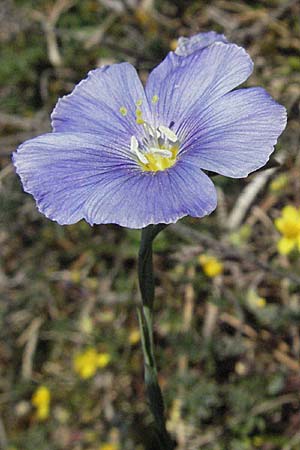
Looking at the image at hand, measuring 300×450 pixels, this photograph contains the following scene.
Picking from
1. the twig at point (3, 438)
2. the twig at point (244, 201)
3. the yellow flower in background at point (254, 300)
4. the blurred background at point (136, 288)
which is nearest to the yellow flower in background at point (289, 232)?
the blurred background at point (136, 288)

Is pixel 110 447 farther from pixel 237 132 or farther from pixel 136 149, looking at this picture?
pixel 237 132

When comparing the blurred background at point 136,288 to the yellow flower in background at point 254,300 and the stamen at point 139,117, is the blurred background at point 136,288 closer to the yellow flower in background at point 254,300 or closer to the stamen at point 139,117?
the yellow flower in background at point 254,300

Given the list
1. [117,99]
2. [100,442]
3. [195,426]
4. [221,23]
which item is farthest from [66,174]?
[221,23]

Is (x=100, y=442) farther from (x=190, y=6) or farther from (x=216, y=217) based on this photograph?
(x=190, y=6)

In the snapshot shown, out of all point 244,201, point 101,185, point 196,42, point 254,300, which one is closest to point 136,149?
point 101,185

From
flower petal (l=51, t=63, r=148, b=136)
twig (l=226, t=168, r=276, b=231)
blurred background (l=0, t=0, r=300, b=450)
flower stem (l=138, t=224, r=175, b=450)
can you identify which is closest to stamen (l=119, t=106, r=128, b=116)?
flower petal (l=51, t=63, r=148, b=136)

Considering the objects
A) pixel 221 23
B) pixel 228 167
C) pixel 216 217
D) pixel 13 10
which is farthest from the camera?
pixel 13 10

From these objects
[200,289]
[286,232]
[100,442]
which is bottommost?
[100,442]
